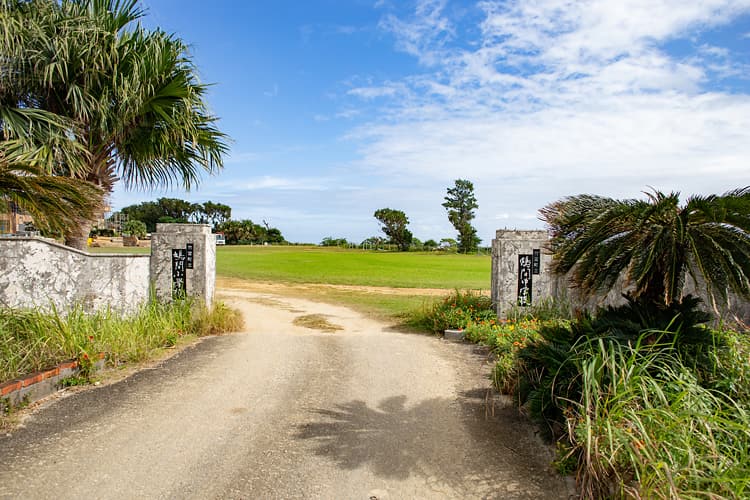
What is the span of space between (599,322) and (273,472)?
2.82 m

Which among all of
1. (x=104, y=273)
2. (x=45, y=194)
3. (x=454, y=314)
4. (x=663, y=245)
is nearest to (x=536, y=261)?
(x=454, y=314)

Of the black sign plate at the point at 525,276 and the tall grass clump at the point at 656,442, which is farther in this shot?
the black sign plate at the point at 525,276

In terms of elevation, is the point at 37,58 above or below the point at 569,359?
above

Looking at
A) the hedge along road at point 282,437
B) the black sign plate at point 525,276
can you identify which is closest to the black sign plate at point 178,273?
the hedge along road at point 282,437

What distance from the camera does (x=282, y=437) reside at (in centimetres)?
420

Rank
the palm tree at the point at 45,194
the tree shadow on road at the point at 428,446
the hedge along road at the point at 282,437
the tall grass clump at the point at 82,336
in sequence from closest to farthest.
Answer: the hedge along road at the point at 282,437, the tree shadow on road at the point at 428,446, the palm tree at the point at 45,194, the tall grass clump at the point at 82,336

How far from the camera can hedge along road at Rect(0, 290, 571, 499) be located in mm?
3396

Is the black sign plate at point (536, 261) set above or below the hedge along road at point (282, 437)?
above

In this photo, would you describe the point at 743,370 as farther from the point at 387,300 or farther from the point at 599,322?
the point at 387,300

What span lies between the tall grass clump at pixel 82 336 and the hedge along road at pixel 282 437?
1.69 ft

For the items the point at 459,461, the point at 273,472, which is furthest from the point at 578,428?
the point at 273,472

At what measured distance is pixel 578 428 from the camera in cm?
327

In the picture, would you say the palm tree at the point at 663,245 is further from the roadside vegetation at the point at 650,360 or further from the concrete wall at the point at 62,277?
the concrete wall at the point at 62,277

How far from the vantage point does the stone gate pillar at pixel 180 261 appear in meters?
9.02
